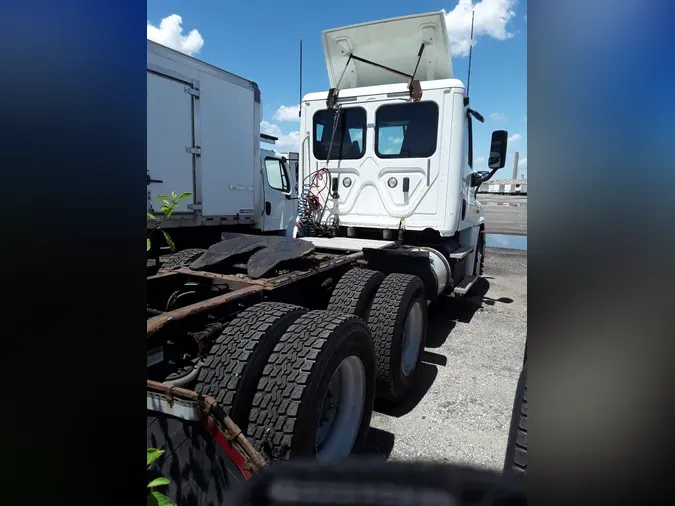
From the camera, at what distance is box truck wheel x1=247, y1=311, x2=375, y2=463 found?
2.07 metres

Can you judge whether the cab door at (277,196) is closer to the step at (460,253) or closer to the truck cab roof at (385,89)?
the truck cab roof at (385,89)

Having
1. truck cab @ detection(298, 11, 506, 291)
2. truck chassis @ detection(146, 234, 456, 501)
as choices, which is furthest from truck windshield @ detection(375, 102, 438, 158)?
truck chassis @ detection(146, 234, 456, 501)

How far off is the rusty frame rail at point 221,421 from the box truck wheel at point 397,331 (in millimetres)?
1803

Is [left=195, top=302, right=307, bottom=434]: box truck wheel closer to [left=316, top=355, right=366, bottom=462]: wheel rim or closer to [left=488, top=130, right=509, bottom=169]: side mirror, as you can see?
[left=316, top=355, right=366, bottom=462]: wheel rim

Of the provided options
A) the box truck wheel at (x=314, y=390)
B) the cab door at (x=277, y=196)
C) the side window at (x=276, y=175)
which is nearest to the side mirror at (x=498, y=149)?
the box truck wheel at (x=314, y=390)

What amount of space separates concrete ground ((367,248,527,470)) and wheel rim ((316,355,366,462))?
1.75ft

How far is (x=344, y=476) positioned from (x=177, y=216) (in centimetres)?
720

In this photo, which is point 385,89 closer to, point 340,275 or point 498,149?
point 498,149

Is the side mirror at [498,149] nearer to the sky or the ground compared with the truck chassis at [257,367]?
nearer to the sky

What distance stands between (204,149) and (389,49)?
12.2ft

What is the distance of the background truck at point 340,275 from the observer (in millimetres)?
2143

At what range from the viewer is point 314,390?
217 centimetres
